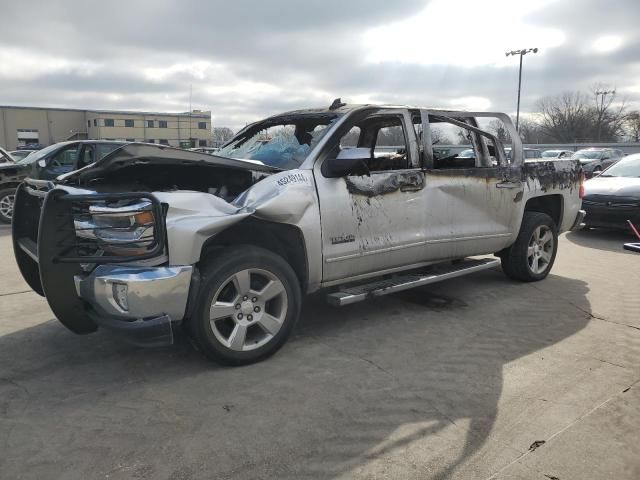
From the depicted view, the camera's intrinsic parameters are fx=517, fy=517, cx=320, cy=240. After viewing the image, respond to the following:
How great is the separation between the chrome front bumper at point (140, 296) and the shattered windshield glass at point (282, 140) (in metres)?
1.34

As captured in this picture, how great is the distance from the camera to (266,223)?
384 cm

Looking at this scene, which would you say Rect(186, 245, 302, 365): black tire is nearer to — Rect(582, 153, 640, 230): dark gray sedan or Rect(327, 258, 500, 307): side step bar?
Rect(327, 258, 500, 307): side step bar

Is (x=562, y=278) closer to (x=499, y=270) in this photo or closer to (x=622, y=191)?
(x=499, y=270)

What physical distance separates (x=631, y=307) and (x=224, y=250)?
166 inches

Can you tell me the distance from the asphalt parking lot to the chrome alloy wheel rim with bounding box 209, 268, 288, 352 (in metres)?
0.22

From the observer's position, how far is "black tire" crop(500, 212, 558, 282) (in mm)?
5863

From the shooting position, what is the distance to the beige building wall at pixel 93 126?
71812mm

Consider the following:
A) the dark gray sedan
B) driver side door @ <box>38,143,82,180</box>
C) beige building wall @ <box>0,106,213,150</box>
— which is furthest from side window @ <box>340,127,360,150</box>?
beige building wall @ <box>0,106,213,150</box>

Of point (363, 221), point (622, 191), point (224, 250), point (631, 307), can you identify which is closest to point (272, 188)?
point (224, 250)

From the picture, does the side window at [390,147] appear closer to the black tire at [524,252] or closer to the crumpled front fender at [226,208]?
the crumpled front fender at [226,208]

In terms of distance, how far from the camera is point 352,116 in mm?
4434

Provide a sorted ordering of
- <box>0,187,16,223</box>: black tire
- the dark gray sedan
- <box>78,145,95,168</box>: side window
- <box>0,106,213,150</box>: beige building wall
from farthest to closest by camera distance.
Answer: <box>0,106,213,150</box>: beige building wall
<box>0,187,16,223</box>: black tire
<box>78,145,95,168</box>: side window
the dark gray sedan

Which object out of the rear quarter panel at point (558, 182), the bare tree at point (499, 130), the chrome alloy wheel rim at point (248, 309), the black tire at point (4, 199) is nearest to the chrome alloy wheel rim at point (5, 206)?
the black tire at point (4, 199)

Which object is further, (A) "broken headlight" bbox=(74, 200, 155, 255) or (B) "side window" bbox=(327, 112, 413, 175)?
(B) "side window" bbox=(327, 112, 413, 175)
